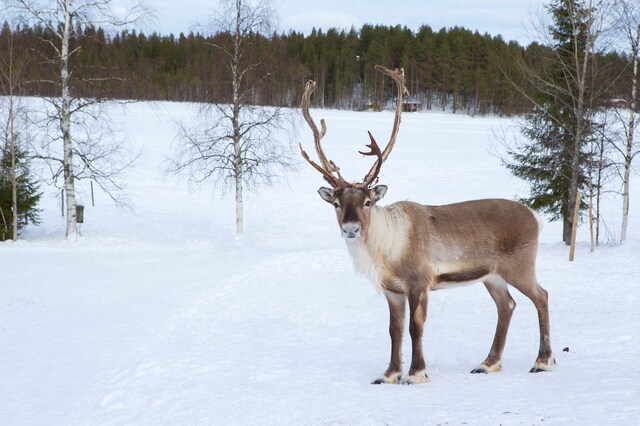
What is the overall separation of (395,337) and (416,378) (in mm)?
495

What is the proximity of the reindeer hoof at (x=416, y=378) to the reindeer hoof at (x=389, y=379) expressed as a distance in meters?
0.12

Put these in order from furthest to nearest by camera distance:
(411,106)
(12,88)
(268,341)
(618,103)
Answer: (411,106) < (12,88) < (618,103) < (268,341)

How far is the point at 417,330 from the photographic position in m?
6.98

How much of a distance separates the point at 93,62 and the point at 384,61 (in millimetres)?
62226

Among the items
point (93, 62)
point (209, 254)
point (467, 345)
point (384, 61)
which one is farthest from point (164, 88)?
point (467, 345)

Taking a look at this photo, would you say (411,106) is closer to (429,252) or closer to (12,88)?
(12,88)

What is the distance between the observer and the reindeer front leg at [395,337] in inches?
281

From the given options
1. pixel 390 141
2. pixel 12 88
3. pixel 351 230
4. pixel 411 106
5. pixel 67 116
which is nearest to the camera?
pixel 351 230

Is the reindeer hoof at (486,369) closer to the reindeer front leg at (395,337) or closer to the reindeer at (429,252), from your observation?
the reindeer at (429,252)

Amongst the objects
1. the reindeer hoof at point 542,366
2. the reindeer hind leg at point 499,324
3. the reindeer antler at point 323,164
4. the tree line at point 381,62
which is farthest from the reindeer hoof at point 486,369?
the tree line at point 381,62

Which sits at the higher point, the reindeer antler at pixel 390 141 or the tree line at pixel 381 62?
the tree line at pixel 381 62

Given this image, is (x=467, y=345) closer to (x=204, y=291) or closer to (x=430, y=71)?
(x=204, y=291)

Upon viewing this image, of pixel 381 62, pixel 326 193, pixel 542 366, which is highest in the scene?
pixel 381 62

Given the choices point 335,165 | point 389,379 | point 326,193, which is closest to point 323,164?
point 335,165
